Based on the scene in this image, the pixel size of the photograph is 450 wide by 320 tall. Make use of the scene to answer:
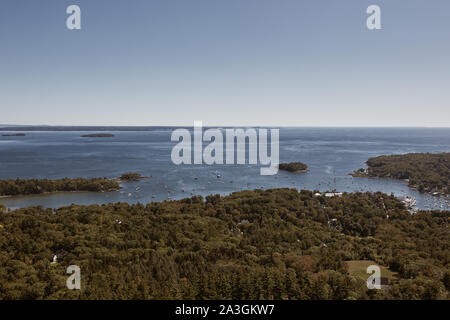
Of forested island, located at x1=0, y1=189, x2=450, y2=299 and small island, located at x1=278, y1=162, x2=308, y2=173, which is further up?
small island, located at x1=278, y1=162, x2=308, y2=173

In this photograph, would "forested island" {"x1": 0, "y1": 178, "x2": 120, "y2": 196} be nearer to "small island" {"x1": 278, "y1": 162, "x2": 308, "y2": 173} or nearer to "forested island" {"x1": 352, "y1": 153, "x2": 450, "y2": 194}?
"small island" {"x1": 278, "y1": 162, "x2": 308, "y2": 173}

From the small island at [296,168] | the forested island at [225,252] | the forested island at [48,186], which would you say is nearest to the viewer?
the forested island at [225,252]

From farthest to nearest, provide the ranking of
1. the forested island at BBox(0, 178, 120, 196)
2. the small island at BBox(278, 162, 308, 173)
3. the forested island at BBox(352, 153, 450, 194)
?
1. the small island at BBox(278, 162, 308, 173)
2. the forested island at BBox(352, 153, 450, 194)
3. the forested island at BBox(0, 178, 120, 196)

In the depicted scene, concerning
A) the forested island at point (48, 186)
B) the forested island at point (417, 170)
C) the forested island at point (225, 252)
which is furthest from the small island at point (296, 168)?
the forested island at point (48, 186)

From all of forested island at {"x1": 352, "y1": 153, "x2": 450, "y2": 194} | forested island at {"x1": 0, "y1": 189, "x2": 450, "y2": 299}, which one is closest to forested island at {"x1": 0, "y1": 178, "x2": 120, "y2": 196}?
forested island at {"x1": 0, "y1": 189, "x2": 450, "y2": 299}

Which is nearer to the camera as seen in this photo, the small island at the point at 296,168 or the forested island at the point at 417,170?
the forested island at the point at 417,170

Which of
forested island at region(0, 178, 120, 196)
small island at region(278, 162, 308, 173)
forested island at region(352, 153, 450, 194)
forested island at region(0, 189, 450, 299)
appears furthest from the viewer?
small island at region(278, 162, 308, 173)

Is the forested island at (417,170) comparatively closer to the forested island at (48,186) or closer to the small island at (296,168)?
the small island at (296,168)
